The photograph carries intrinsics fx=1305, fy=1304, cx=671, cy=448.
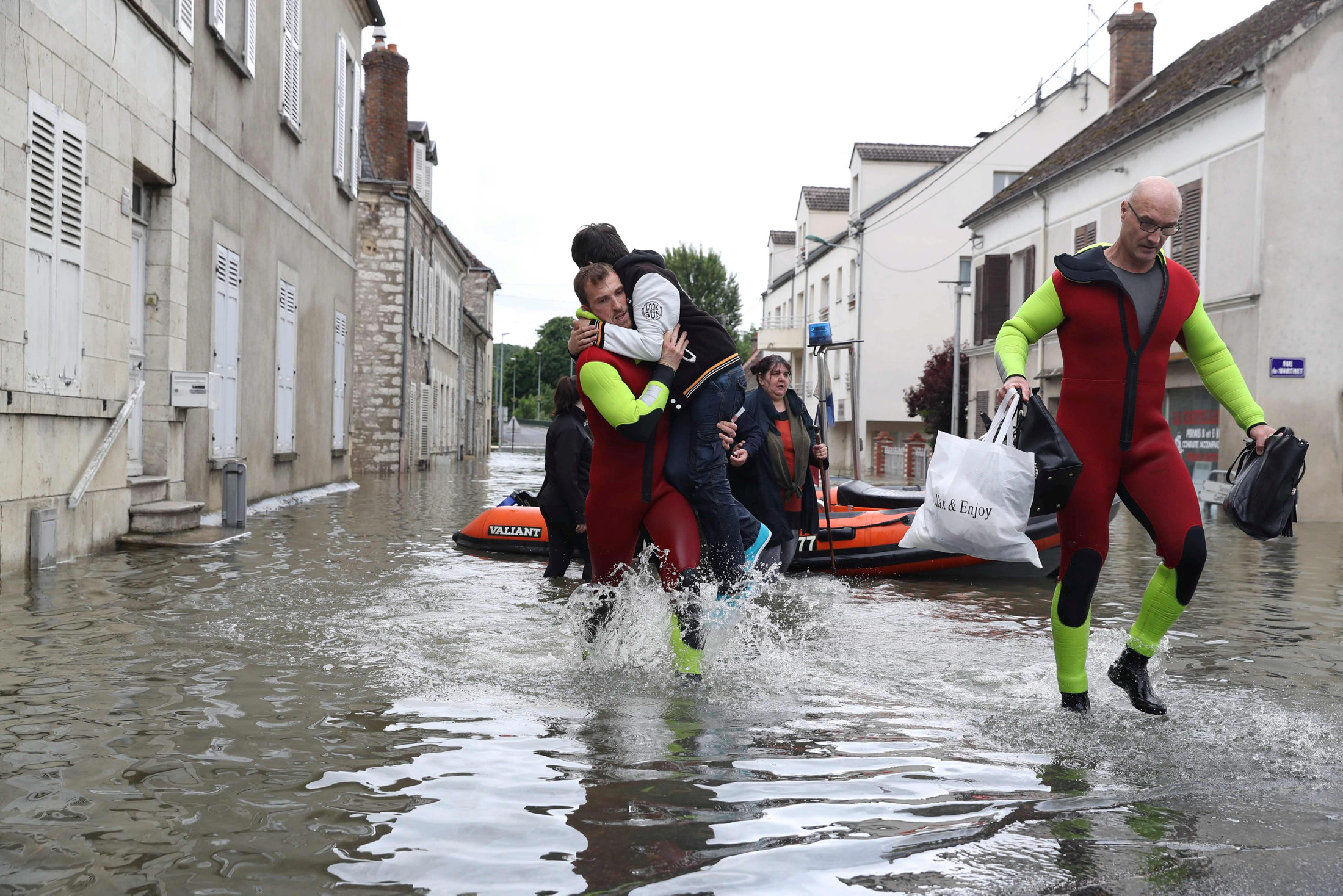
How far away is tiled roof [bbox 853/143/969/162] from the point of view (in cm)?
4559

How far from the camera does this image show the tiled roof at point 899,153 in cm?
4559

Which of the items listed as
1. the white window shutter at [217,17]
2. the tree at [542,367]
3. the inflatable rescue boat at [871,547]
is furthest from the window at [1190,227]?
the tree at [542,367]

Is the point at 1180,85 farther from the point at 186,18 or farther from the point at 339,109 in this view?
the point at 186,18

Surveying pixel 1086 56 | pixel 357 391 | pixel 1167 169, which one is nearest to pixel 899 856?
pixel 1167 169

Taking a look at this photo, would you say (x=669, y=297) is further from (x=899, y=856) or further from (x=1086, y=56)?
(x=1086, y=56)

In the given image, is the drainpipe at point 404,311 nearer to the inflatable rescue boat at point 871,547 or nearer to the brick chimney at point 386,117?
the brick chimney at point 386,117

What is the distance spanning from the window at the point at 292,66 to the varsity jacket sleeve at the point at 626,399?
13979 mm

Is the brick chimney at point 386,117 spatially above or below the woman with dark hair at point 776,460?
above

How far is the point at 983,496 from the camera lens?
485 cm

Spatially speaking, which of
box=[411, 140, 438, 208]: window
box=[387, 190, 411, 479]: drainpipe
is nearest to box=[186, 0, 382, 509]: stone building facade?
box=[387, 190, 411, 479]: drainpipe

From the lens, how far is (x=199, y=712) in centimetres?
465

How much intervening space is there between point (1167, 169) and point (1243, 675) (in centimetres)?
1825

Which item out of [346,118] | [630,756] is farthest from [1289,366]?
[630,756]

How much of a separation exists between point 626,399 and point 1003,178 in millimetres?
37841
